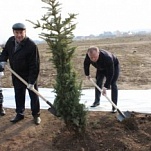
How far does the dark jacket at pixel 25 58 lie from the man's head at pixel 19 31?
0.08 metres

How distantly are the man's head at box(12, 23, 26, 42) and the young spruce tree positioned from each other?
72 centimetres

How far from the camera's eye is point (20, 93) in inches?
239

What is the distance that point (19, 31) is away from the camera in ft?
17.9

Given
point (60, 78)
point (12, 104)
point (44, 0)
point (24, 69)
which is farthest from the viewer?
point (12, 104)

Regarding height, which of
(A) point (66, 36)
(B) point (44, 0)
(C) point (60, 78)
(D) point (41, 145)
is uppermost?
(B) point (44, 0)

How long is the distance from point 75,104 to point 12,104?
9.73 feet

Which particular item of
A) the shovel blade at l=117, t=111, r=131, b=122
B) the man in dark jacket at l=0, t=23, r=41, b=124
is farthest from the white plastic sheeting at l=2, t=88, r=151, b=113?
the man in dark jacket at l=0, t=23, r=41, b=124

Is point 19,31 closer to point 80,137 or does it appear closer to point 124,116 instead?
point 80,137

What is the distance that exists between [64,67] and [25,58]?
101 cm

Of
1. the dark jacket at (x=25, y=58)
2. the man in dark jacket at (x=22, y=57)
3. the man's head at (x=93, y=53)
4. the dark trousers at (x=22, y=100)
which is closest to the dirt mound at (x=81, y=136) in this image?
the dark trousers at (x=22, y=100)

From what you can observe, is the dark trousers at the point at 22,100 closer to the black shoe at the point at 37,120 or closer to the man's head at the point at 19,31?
the black shoe at the point at 37,120

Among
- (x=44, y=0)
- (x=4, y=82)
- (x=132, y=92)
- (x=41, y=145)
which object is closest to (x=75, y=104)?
(x=41, y=145)

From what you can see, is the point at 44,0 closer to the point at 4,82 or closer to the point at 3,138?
the point at 3,138

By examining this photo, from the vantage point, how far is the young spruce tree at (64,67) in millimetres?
4746
